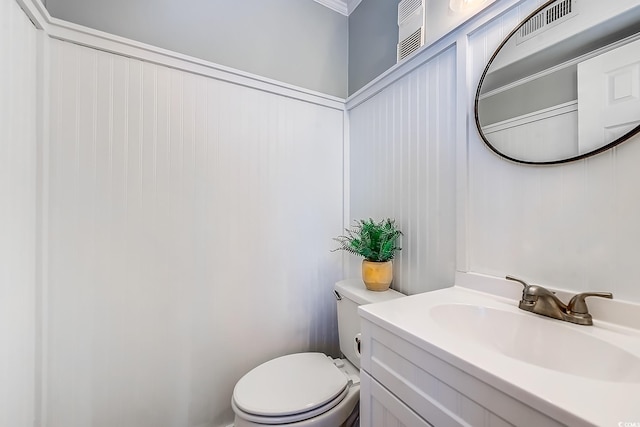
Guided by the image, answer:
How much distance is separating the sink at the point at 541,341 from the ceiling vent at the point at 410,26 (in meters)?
1.10

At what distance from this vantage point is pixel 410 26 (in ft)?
3.92

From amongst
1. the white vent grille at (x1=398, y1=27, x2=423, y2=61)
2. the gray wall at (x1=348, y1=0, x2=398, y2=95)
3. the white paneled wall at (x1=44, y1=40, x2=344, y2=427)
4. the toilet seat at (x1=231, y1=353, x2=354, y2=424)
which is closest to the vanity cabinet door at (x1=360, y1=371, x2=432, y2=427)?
the toilet seat at (x1=231, y1=353, x2=354, y2=424)

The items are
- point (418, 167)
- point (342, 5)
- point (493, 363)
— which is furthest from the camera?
point (342, 5)

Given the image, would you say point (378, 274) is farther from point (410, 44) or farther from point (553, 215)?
point (410, 44)

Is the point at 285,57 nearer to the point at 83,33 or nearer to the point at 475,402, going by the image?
the point at 83,33

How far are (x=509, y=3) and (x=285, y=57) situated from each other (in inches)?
40.9

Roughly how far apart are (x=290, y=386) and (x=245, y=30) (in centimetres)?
171

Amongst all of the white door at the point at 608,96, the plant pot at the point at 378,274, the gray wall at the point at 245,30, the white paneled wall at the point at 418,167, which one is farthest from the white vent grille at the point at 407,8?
the plant pot at the point at 378,274

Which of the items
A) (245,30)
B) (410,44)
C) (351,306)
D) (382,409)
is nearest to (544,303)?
(382,409)

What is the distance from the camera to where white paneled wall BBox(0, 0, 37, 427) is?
772mm

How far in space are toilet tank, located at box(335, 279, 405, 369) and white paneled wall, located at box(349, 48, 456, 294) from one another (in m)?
0.16

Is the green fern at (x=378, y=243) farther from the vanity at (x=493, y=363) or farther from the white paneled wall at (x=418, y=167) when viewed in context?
the vanity at (x=493, y=363)

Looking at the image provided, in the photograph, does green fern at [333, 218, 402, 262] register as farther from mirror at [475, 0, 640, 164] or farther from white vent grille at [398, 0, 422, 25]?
white vent grille at [398, 0, 422, 25]

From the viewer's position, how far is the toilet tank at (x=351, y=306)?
3.88 feet
